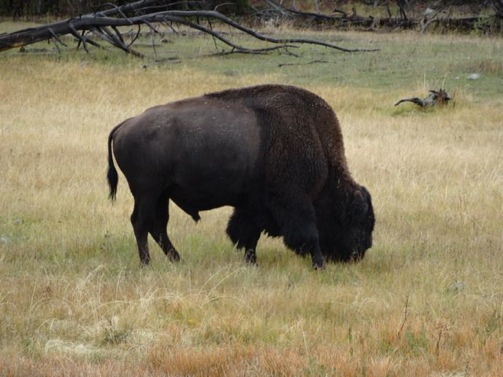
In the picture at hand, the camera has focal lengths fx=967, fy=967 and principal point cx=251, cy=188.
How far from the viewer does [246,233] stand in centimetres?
862

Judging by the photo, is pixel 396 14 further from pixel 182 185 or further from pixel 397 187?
pixel 182 185

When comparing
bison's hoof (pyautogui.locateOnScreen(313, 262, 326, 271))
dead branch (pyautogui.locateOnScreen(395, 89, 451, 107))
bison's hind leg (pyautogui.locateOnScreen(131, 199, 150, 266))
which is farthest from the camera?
dead branch (pyautogui.locateOnScreen(395, 89, 451, 107))

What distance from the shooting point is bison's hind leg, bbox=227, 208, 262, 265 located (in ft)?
28.1

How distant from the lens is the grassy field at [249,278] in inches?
222

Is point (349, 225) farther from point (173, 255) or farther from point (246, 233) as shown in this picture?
point (173, 255)

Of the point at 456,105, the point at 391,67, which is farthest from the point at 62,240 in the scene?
the point at 391,67

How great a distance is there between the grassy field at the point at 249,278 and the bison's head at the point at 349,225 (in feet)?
0.65

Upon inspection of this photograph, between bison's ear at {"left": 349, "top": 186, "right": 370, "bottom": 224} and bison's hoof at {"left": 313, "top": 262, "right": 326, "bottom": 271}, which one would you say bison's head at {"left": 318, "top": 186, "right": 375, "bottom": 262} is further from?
bison's hoof at {"left": 313, "top": 262, "right": 326, "bottom": 271}

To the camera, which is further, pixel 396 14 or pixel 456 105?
pixel 396 14

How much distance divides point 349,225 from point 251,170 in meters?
1.05

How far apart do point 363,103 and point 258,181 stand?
12.3 m

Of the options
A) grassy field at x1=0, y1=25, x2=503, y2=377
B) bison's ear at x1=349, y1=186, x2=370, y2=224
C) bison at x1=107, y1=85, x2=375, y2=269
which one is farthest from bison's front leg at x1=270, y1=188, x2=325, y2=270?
bison's ear at x1=349, y1=186, x2=370, y2=224

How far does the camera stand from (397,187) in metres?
11.9

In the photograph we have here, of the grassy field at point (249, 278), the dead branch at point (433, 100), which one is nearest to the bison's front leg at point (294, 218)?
the grassy field at point (249, 278)
